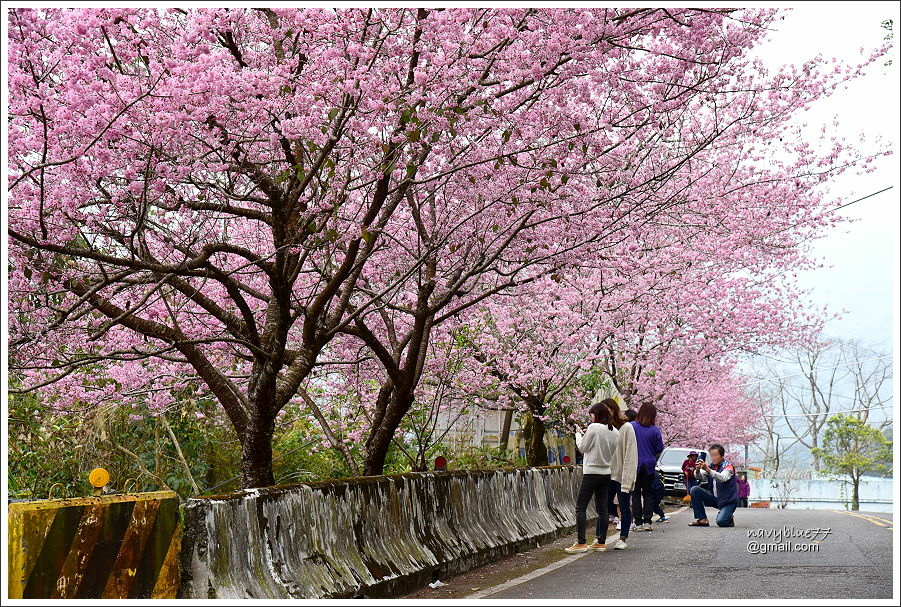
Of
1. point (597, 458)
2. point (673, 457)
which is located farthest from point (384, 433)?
point (673, 457)

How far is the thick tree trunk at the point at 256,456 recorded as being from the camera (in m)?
10.2

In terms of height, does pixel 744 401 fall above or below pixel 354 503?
above

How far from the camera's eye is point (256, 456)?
10.2 meters

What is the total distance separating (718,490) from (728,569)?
616cm

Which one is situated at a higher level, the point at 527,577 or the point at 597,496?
the point at 597,496

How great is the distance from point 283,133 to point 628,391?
21246 millimetres

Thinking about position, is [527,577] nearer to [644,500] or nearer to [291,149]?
[291,149]

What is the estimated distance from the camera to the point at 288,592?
291 inches

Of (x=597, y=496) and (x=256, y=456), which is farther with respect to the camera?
(x=597, y=496)

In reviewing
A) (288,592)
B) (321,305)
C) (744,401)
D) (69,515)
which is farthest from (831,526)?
(744,401)

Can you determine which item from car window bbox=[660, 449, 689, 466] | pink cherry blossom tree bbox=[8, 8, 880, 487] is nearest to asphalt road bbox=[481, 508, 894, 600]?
pink cherry blossom tree bbox=[8, 8, 880, 487]

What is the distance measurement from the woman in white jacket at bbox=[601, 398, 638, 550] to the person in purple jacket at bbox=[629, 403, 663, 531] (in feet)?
3.98

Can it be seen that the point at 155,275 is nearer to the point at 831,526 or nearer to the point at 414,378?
the point at 414,378

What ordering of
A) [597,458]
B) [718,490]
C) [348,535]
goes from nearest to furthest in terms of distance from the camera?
1. [348,535]
2. [597,458]
3. [718,490]
